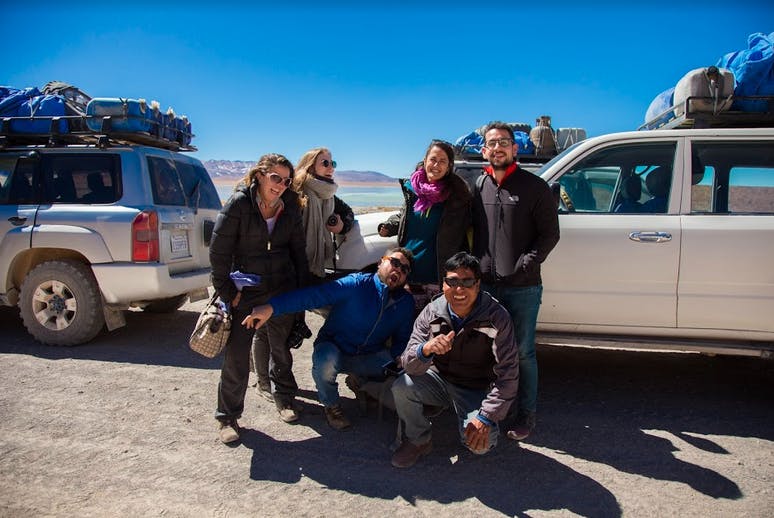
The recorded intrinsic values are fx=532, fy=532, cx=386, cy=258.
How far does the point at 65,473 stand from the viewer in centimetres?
285

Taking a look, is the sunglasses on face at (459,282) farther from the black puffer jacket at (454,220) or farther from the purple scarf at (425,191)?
the purple scarf at (425,191)

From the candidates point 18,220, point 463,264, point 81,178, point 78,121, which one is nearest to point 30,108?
point 78,121

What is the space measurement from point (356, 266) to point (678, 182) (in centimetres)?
240

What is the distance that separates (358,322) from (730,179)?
297cm

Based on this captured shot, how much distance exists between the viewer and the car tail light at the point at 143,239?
16.1 ft

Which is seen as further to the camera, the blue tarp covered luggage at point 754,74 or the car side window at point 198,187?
the car side window at point 198,187

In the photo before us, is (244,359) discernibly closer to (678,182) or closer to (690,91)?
(678,182)

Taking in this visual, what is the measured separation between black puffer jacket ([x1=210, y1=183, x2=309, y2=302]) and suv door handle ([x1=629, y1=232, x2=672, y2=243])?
2260 mm

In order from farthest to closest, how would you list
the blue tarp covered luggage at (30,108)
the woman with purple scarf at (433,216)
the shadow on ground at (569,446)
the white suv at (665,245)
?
the blue tarp covered luggage at (30,108), the white suv at (665,245), the woman with purple scarf at (433,216), the shadow on ground at (569,446)

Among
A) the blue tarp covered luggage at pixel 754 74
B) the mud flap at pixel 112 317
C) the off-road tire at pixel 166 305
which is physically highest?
the blue tarp covered luggage at pixel 754 74

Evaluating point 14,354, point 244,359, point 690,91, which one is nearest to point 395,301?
point 244,359

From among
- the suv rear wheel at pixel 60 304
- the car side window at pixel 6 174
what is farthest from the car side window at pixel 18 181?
the suv rear wheel at pixel 60 304

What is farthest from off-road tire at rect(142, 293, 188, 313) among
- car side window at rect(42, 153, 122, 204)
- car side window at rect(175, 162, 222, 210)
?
car side window at rect(42, 153, 122, 204)

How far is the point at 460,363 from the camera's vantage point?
3.06 metres
